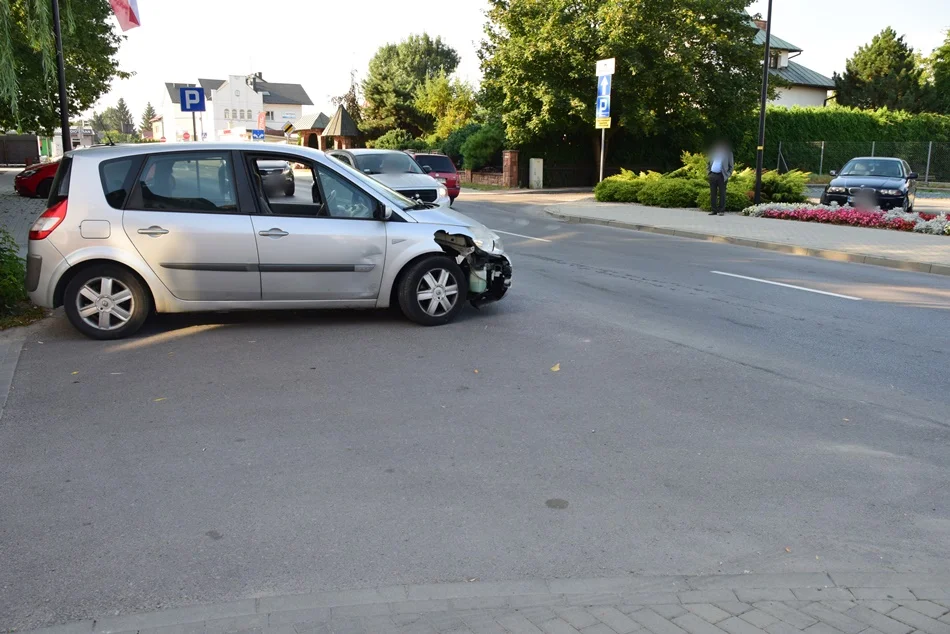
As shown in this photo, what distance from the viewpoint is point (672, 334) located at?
7895 millimetres

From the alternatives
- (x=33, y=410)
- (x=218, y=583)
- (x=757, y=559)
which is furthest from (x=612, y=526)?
(x=33, y=410)

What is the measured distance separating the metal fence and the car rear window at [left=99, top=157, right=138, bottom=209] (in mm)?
39242

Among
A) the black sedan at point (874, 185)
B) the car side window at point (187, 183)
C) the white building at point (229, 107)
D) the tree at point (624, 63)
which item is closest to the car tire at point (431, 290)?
the car side window at point (187, 183)

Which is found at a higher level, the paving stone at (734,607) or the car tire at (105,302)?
the car tire at (105,302)

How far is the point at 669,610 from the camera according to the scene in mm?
3217

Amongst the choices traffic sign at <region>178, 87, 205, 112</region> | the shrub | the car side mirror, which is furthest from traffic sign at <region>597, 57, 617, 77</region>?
the car side mirror

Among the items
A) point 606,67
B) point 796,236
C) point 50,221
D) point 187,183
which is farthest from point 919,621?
point 606,67

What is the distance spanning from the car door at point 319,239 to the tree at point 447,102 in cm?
4455

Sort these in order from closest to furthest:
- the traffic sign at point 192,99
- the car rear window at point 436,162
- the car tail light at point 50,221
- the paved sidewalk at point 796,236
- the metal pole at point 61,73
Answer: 1. the car tail light at point 50,221
2. the metal pole at point 61,73
3. the paved sidewalk at point 796,236
4. the traffic sign at point 192,99
5. the car rear window at point 436,162

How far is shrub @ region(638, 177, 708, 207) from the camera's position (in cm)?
2419

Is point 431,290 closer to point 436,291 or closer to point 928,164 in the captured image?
point 436,291

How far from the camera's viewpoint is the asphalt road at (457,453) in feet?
11.9

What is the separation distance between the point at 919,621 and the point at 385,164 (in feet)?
54.1

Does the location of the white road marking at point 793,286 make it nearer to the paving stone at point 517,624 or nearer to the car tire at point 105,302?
the car tire at point 105,302
